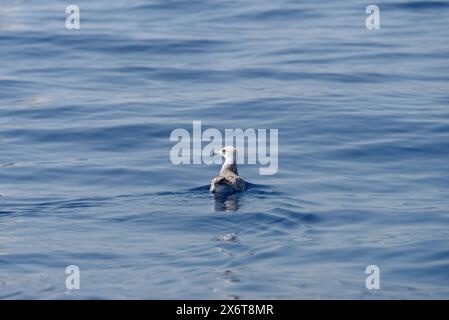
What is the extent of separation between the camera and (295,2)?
39.2 meters

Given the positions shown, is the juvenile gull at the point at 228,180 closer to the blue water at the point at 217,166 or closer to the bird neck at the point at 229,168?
the bird neck at the point at 229,168

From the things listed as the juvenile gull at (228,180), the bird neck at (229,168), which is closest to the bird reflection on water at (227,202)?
the juvenile gull at (228,180)

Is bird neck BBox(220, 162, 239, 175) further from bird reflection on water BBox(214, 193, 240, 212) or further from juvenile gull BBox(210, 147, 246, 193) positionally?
bird reflection on water BBox(214, 193, 240, 212)

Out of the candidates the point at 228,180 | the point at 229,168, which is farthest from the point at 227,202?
the point at 229,168

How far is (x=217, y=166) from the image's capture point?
23.8 m

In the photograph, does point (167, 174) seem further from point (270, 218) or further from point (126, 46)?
point (126, 46)

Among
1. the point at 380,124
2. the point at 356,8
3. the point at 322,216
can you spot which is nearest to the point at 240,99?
the point at 380,124

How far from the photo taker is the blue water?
1686 cm

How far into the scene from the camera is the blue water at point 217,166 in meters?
16.9

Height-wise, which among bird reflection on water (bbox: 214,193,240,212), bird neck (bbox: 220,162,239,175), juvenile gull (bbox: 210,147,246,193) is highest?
bird neck (bbox: 220,162,239,175)

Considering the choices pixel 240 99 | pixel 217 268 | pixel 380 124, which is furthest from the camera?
pixel 240 99

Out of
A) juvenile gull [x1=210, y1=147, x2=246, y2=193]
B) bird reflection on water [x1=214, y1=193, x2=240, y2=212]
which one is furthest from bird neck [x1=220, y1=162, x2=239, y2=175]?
bird reflection on water [x1=214, y1=193, x2=240, y2=212]

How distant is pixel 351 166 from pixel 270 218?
4.47 m
